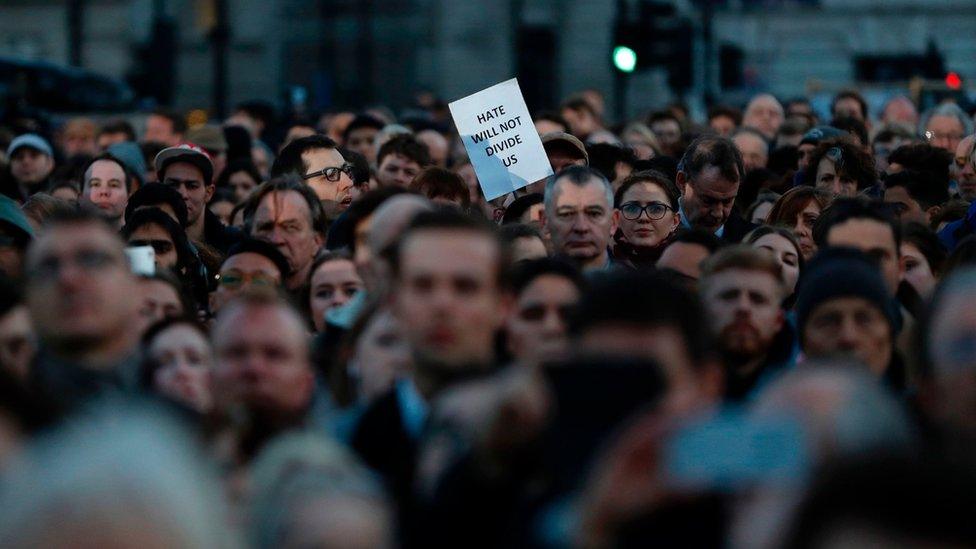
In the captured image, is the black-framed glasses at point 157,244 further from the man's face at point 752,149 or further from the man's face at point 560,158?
the man's face at point 752,149

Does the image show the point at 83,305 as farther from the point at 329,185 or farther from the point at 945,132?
the point at 945,132

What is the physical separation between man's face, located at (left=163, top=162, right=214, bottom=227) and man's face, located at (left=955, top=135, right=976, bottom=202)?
13.6 feet

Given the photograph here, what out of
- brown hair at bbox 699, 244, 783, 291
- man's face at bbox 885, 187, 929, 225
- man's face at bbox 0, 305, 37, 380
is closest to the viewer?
man's face at bbox 0, 305, 37, 380

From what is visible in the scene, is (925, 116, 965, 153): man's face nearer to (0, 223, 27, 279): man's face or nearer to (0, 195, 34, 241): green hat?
(0, 195, 34, 241): green hat

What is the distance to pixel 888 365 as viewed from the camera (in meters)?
6.50

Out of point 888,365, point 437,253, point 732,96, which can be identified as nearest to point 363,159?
point 888,365

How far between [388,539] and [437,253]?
4.76ft

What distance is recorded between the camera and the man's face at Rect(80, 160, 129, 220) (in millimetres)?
11398

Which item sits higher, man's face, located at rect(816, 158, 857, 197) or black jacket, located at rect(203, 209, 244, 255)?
man's face, located at rect(816, 158, 857, 197)

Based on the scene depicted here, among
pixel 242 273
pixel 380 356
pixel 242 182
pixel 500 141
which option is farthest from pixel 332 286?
pixel 242 182

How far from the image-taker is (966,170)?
39.2 ft

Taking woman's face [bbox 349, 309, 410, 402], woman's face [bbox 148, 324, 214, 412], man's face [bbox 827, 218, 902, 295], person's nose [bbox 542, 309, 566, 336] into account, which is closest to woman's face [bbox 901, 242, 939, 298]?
man's face [bbox 827, 218, 902, 295]

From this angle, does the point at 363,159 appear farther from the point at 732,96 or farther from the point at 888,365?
the point at 732,96

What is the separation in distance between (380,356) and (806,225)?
14.3ft
